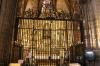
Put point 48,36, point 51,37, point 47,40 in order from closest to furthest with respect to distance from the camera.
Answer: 1. point 51,37
2. point 48,36
3. point 47,40

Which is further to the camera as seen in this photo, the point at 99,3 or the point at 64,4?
the point at 64,4

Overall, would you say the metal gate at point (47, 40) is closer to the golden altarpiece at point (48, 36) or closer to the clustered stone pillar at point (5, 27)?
the golden altarpiece at point (48, 36)

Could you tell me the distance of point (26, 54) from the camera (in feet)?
38.0

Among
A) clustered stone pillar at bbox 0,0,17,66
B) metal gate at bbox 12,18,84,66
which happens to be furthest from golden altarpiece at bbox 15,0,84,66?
clustered stone pillar at bbox 0,0,17,66

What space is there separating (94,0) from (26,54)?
18.6 ft

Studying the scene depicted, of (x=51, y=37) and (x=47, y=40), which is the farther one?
(x=47, y=40)

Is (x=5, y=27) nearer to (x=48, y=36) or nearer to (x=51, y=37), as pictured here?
(x=51, y=37)

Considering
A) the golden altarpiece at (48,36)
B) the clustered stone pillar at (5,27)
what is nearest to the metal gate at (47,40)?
the golden altarpiece at (48,36)

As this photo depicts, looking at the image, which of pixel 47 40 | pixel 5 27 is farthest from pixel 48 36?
pixel 5 27

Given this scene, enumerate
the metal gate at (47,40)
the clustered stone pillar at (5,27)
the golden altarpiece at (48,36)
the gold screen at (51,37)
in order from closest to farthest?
the clustered stone pillar at (5,27), the golden altarpiece at (48,36), the metal gate at (47,40), the gold screen at (51,37)

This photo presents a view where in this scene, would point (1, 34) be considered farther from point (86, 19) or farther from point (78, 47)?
point (78, 47)

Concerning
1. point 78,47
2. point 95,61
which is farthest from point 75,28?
point 95,61

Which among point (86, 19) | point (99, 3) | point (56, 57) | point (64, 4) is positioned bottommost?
point (56, 57)

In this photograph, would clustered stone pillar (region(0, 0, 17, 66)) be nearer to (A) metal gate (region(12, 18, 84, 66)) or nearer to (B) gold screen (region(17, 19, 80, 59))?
(A) metal gate (region(12, 18, 84, 66))
